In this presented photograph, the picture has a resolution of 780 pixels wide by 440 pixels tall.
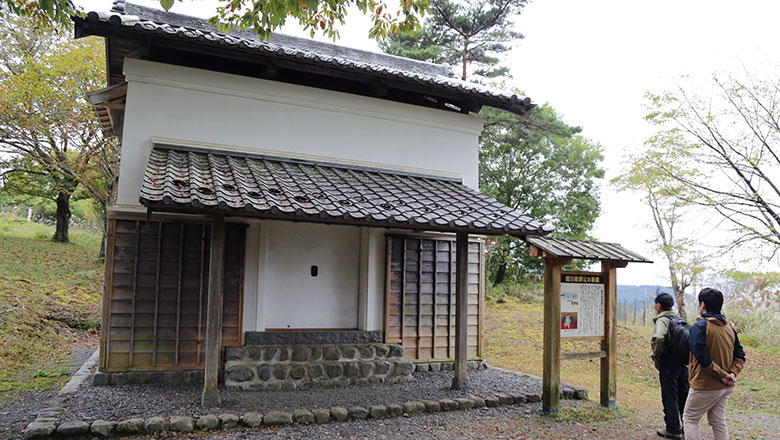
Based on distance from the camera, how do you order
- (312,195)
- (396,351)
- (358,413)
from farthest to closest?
(396,351) → (312,195) → (358,413)

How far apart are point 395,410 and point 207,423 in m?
2.35

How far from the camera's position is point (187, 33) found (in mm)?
6898

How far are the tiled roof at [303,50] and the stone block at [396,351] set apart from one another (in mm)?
4637

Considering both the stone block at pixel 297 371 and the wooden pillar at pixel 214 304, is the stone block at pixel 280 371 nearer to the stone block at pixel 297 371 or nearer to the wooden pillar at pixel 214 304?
the stone block at pixel 297 371

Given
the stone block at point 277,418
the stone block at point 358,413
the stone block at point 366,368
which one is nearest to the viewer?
the stone block at point 277,418

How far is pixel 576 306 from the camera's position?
22.6ft

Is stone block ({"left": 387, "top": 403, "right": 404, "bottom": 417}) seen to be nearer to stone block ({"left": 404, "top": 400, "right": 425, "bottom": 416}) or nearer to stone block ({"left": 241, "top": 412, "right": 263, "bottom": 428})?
stone block ({"left": 404, "top": 400, "right": 425, "bottom": 416})

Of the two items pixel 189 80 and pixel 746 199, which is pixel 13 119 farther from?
pixel 746 199

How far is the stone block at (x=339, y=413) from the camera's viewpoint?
5.95 meters

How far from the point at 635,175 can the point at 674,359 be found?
32.0ft

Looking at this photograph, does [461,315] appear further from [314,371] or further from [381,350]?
[314,371]

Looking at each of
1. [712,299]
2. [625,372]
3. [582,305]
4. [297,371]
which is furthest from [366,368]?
[625,372]

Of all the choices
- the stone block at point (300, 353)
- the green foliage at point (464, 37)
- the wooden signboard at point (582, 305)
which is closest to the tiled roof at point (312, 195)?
the wooden signboard at point (582, 305)

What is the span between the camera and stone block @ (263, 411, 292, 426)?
18.3 ft
